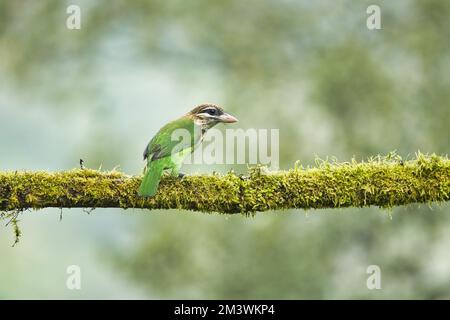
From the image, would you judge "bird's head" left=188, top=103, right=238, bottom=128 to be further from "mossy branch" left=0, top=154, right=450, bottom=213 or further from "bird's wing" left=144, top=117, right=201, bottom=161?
"mossy branch" left=0, top=154, right=450, bottom=213

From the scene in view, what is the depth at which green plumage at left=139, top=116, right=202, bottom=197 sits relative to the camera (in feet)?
17.4

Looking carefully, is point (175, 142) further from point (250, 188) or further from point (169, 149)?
point (250, 188)

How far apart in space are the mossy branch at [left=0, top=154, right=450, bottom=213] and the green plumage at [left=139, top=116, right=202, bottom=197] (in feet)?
0.33

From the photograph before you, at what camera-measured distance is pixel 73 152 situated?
57.3ft

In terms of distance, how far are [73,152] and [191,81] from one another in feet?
9.67

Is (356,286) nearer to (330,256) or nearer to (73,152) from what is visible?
(330,256)

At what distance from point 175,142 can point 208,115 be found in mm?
628

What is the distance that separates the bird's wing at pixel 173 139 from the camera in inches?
229

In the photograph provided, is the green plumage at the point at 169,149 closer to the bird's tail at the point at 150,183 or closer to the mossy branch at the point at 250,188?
the bird's tail at the point at 150,183

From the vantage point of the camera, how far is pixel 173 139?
598 centimetres

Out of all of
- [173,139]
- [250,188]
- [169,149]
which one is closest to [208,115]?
[173,139]

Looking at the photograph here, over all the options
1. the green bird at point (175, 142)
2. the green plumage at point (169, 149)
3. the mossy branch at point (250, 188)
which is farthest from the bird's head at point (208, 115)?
the mossy branch at point (250, 188)

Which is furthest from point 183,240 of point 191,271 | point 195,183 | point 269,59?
point 195,183
